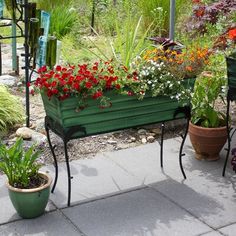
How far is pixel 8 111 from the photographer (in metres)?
5.04

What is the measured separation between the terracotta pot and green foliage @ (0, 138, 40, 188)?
54.6 inches

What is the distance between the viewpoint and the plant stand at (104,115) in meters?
3.42

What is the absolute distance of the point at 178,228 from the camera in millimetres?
3355

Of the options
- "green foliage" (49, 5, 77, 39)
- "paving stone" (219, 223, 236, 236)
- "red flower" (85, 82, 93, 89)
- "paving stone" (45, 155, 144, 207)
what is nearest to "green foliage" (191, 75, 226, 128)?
"paving stone" (45, 155, 144, 207)

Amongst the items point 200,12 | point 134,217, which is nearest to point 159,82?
point 134,217

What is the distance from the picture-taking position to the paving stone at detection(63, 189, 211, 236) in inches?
131

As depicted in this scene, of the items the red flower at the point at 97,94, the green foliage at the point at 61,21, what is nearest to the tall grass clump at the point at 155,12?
the green foliage at the point at 61,21

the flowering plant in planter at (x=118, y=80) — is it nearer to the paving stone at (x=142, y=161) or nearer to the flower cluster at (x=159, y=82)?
the flower cluster at (x=159, y=82)

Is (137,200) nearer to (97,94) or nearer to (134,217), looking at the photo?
(134,217)

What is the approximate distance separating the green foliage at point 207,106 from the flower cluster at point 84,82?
3.04 feet

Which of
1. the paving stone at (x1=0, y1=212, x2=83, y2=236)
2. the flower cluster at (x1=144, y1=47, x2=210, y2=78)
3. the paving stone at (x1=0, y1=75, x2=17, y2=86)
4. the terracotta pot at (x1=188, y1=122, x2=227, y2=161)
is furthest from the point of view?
the paving stone at (x1=0, y1=75, x2=17, y2=86)

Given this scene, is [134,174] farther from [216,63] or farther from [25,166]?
[216,63]

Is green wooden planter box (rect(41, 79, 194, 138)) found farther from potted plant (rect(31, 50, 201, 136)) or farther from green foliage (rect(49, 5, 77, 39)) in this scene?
green foliage (rect(49, 5, 77, 39))

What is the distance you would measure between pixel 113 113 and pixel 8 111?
1.77 m
